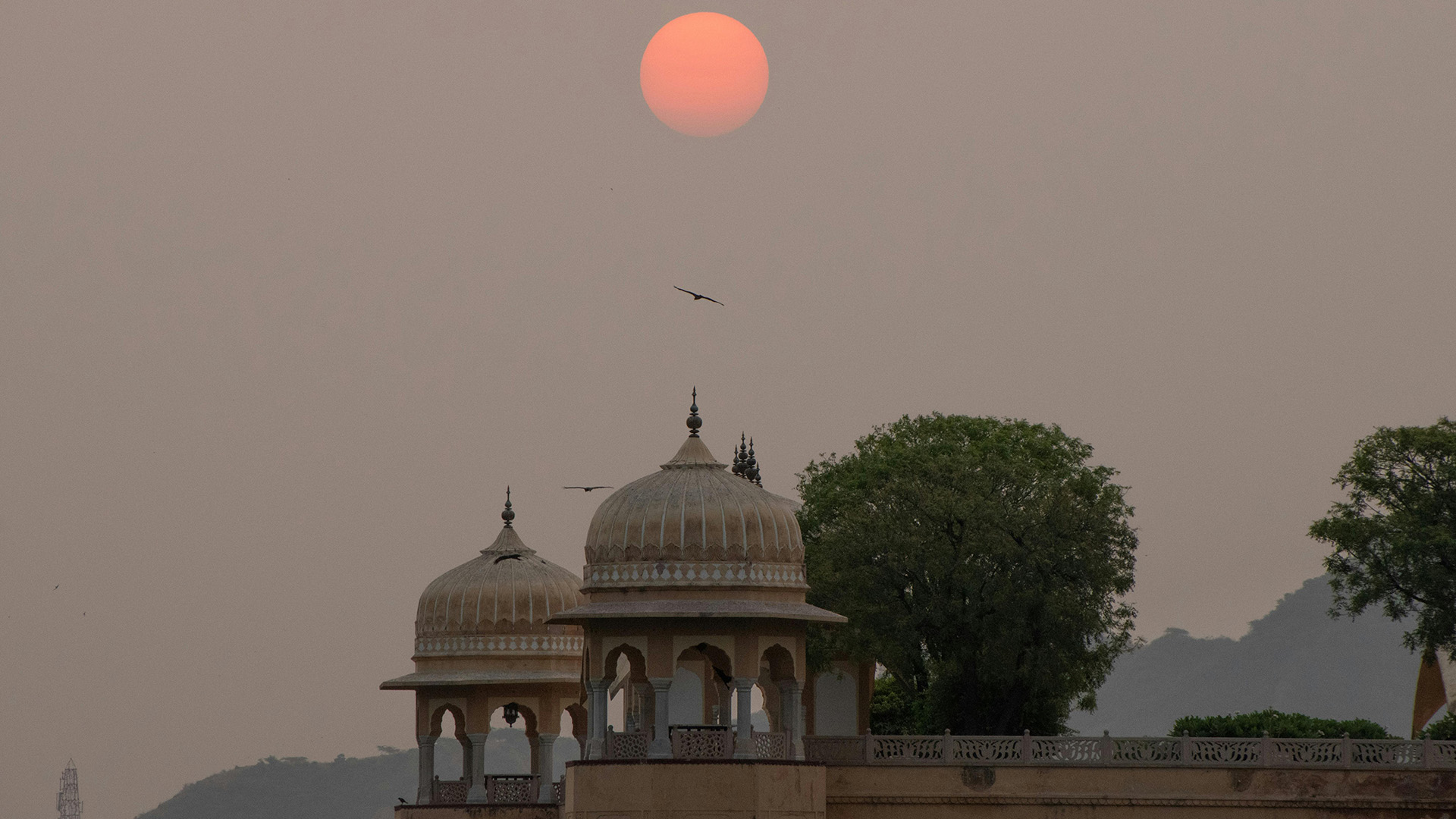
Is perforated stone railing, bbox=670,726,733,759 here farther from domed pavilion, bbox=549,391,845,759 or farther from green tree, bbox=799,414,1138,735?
green tree, bbox=799,414,1138,735

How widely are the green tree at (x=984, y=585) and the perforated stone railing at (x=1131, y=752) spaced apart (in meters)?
3.53

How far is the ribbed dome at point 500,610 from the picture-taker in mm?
44750

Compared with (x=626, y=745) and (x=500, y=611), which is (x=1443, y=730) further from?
(x=500, y=611)

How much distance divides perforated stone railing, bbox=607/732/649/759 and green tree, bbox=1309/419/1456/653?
1378 cm

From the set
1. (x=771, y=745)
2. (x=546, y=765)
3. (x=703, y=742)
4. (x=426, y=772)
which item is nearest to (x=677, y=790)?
(x=703, y=742)

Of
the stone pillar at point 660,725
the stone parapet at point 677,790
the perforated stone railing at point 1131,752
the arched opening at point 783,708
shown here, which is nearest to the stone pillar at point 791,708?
the arched opening at point 783,708

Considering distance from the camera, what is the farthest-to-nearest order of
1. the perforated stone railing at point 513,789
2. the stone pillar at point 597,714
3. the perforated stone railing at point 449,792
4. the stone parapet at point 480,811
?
1. the perforated stone railing at point 449,792
2. the perforated stone railing at point 513,789
3. the stone parapet at point 480,811
4. the stone pillar at point 597,714

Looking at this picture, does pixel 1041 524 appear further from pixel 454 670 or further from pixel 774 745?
pixel 454 670

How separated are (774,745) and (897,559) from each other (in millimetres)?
6878

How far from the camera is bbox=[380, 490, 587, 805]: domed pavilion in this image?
4459 cm

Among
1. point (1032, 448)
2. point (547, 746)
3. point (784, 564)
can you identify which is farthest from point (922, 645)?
point (784, 564)

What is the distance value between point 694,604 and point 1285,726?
11.4 meters

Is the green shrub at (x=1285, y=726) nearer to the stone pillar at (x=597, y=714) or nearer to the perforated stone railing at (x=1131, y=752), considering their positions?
the perforated stone railing at (x=1131, y=752)

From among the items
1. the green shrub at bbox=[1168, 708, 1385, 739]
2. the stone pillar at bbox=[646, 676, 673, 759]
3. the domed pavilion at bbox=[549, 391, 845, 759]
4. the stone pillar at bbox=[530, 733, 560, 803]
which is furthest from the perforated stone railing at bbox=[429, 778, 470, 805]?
the green shrub at bbox=[1168, 708, 1385, 739]
